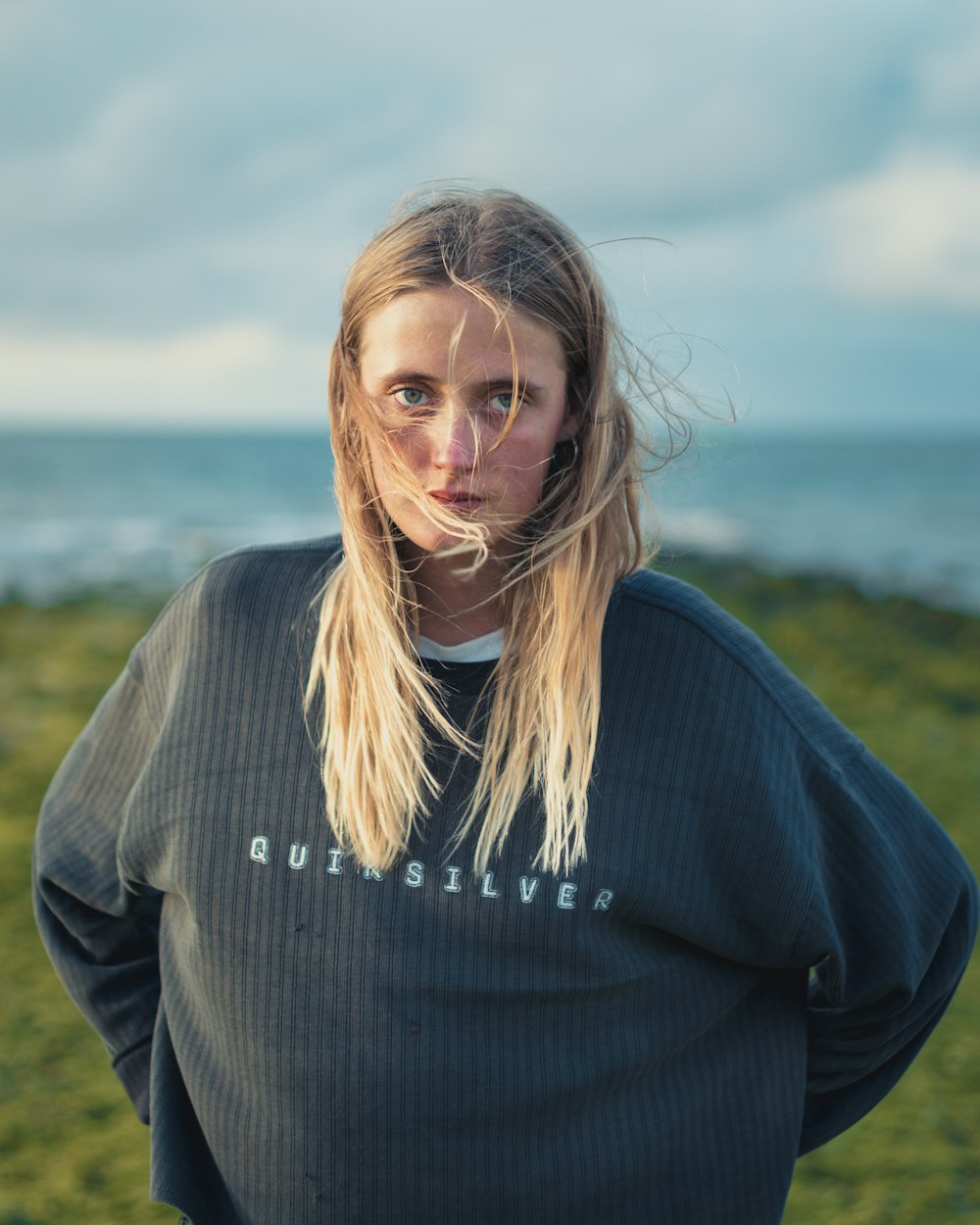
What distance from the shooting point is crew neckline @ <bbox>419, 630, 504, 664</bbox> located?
5.39 feet

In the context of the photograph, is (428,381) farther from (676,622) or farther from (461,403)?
(676,622)

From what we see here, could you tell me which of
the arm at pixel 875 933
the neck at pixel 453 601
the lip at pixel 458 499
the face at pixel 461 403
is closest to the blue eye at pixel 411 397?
the face at pixel 461 403

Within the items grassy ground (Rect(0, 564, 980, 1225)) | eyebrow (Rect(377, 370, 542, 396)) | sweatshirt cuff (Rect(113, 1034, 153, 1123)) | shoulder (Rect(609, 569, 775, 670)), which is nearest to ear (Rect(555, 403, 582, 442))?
eyebrow (Rect(377, 370, 542, 396))

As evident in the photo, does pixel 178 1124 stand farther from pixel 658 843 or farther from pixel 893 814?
pixel 893 814

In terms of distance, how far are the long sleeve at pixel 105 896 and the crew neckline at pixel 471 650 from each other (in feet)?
1.58

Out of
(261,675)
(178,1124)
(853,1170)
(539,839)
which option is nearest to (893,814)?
(539,839)

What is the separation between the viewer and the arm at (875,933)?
1.65 metres

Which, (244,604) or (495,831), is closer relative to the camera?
(495,831)

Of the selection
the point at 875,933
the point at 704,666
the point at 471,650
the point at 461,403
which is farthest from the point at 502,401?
the point at 875,933

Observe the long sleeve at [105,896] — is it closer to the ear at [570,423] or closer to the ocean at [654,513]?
the ocean at [654,513]

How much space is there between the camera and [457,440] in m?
1.46

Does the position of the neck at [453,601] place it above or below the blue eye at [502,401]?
below

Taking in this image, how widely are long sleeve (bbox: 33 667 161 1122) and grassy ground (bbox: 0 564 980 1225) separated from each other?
1.05 m

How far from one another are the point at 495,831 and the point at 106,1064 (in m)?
2.32
